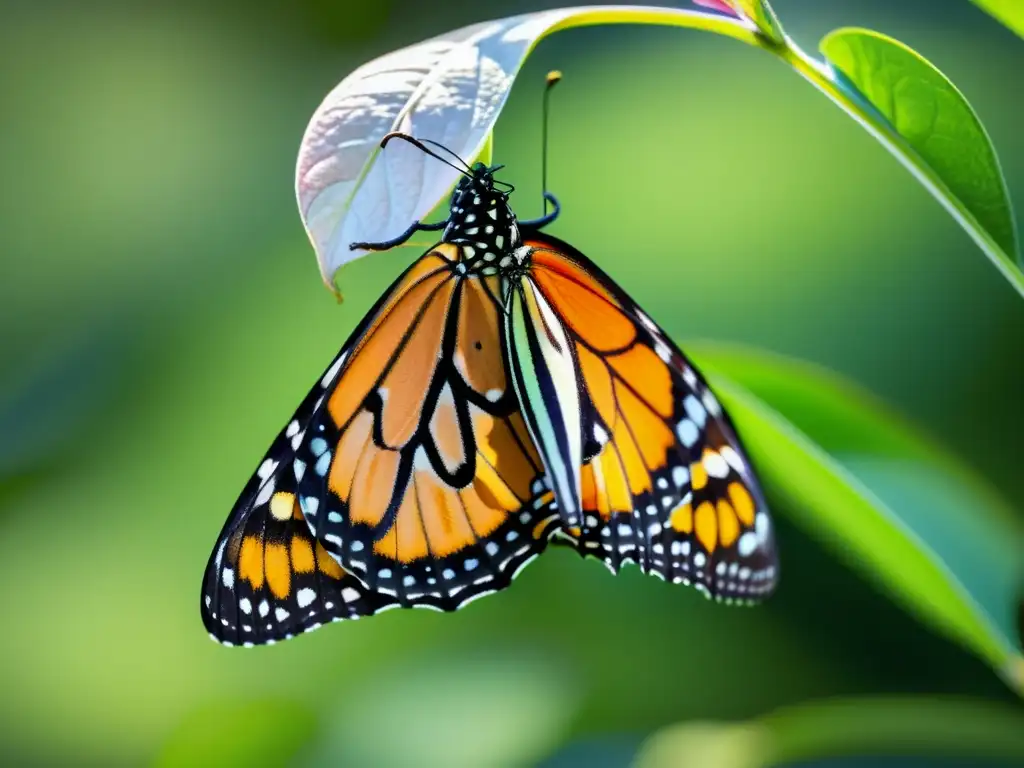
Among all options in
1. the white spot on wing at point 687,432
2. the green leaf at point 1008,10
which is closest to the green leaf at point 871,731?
the white spot on wing at point 687,432

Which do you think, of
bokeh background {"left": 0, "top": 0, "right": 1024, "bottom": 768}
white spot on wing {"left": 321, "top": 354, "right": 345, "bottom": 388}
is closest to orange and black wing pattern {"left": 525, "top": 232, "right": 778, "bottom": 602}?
white spot on wing {"left": 321, "top": 354, "right": 345, "bottom": 388}

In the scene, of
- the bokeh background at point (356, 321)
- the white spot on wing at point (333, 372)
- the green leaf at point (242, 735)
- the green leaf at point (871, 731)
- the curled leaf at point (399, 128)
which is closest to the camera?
the curled leaf at point (399, 128)

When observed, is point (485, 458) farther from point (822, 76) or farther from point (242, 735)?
point (242, 735)

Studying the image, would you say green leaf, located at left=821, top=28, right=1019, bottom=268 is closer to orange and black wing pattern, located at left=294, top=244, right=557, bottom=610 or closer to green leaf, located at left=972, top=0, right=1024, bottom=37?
green leaf, located at left=972, top=0, right=1024, bottom=37

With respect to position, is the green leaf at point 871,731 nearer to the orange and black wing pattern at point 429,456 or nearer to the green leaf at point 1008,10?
the orange and black wing pattern at point 429,456

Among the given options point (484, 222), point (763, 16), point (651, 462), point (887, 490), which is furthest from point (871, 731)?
point (763, 16)

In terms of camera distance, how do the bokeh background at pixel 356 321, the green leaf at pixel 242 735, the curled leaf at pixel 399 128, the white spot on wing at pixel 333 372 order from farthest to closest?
1. the bokeh background at pixel 356 321
2. the green leaf at pixel 242 735
3. the white spot on wing at pixel 333 372
4. the curled leaf at pixel 399 128

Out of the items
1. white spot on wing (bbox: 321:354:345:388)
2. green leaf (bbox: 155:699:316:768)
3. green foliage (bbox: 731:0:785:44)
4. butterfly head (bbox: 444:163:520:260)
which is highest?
green foliage (bbox: 731:0:785:44)
